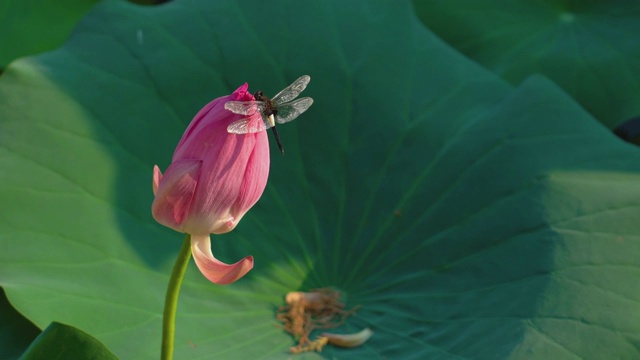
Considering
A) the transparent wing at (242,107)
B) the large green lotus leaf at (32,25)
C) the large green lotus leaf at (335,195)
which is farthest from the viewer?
the large green lotus leaf at (32,25)

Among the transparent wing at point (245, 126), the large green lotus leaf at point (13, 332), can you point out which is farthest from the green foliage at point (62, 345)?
the large green lotus leaf at point (13, 332)

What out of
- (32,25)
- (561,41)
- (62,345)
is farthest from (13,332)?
(561,41)

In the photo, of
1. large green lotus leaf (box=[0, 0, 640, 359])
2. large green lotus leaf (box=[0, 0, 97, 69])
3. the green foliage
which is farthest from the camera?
large green lotus leaf (box=[0, 0, 97, 69])

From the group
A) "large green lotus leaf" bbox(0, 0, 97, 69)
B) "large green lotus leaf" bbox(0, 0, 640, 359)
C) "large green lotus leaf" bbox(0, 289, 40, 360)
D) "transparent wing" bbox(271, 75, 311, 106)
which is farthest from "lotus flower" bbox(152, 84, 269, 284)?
"large green lotus leaf" bbox(0, 0, 97, 69)

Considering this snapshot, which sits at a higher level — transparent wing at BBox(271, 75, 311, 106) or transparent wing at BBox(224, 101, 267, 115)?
transparent wing at BBox(224, 101, 267, 115)

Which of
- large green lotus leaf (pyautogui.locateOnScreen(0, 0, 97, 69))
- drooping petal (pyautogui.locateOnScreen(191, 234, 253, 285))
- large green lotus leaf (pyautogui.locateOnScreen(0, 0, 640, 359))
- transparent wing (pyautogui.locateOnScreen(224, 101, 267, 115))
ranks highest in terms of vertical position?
transparent wing (pyautogui.locateOnScreen(224, 101, 267, 115))

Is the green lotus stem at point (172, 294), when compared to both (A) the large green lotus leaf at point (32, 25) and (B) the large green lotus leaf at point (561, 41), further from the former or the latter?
(B) the large green lotus leaf at point (561, 41)

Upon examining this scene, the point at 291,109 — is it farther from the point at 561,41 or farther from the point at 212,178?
the point at 561,41

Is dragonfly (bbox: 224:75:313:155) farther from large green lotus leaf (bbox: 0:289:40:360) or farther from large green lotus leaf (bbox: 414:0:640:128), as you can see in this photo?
large green lotus leaf (bbox: 414:0:640:128)
